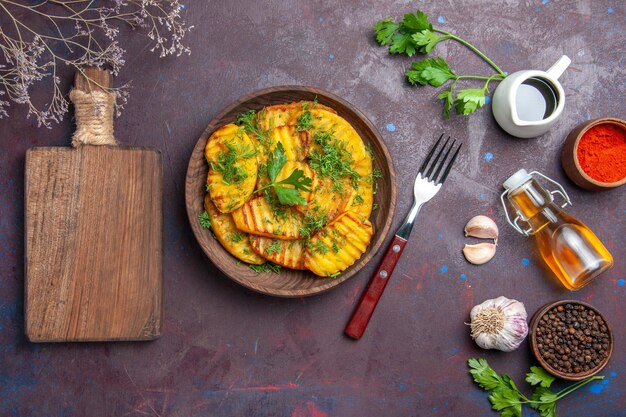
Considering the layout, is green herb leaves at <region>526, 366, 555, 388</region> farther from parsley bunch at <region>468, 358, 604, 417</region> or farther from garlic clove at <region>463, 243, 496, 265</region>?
garlic clove at <region>463, 243, 496, 265</region>

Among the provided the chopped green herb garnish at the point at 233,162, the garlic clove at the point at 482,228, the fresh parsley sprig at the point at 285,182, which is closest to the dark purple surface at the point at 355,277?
the garlic clove at the point at 482,228

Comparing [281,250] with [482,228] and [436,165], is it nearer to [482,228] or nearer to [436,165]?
[436,165]

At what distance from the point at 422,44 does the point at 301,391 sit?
160 cm

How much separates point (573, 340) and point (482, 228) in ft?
2.00

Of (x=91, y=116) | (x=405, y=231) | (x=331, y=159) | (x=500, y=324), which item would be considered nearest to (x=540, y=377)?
(x=500, y=324)

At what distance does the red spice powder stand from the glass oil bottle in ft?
0.52

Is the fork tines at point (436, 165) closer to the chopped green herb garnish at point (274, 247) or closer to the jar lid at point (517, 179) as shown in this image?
the jar lid at point (517, 179)

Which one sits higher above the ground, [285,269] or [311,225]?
[311,225]

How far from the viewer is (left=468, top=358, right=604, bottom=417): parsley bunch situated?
2.64 meters

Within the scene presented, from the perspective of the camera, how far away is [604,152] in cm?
260

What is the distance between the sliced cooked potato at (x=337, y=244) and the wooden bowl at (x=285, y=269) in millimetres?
51

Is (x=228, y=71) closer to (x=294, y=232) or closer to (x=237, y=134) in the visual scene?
(x=237, y=134)

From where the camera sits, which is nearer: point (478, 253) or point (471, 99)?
point (471, 99)

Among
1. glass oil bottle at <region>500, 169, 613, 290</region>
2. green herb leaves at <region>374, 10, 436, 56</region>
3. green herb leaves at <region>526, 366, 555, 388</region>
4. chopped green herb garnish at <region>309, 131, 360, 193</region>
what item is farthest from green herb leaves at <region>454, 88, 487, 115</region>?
green herb leaves at <region>526, 366, 555, 388</region>
